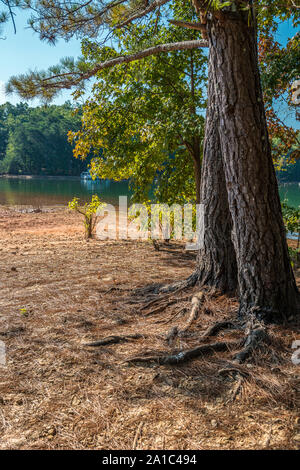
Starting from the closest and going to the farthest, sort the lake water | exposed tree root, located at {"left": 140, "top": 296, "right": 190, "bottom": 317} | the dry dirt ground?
the dry dirt ground → exposed tree root, located at {"left": 140, "top": 296, "right": 190, "bottom": 317} → the lake water

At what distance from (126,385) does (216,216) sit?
1896 millimetres

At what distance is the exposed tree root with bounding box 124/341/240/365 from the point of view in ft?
7.68

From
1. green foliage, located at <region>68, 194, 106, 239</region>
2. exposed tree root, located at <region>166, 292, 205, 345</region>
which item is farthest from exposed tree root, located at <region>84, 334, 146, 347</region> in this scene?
green foliage, located at <region>68, 194, 106, 239</region>

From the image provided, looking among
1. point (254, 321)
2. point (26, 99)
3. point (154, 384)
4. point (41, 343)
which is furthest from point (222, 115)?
point (26, 99)

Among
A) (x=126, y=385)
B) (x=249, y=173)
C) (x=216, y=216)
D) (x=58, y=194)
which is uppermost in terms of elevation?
(x=58, y=194)

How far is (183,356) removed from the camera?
93.0 inches

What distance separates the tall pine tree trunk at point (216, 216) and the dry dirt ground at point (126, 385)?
0.88 feet

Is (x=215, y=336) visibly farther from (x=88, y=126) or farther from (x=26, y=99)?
(x=88, y=126)

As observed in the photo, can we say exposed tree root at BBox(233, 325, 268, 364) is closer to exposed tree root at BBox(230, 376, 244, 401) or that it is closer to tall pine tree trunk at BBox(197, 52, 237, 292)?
exposed tree root at BBox(230, 376, 244, 401)

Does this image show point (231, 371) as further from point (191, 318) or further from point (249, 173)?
point (249, 173)

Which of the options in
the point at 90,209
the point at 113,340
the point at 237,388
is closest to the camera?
the point at 237,388

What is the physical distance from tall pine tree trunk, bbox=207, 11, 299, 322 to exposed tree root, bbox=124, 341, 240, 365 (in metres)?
0.53

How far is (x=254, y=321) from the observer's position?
276cm

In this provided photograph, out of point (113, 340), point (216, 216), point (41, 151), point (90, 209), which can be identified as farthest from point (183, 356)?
point (41, 151)
